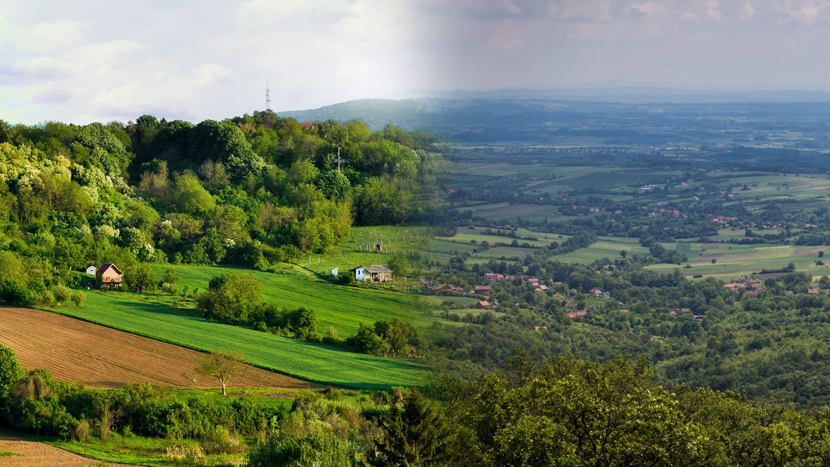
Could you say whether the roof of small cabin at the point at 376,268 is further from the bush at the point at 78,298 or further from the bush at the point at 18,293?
the bush at the point at 18,293

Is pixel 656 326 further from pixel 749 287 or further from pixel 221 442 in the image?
pixel 221 442

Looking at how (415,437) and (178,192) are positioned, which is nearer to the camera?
(415,437)

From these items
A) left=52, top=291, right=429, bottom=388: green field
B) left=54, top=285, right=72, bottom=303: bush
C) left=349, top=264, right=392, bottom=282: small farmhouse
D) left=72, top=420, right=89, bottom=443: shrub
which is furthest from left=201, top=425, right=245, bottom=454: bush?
left=54, top=285, right=72, bottom=303: bush

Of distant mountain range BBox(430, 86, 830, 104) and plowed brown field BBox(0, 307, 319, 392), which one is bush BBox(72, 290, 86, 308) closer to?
plowed brown field BBox(0, 307, 319, 392)

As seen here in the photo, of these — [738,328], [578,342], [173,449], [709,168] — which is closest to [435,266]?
[173,449]

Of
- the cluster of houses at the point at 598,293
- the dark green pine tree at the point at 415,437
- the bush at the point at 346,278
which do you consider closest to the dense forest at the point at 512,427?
the dark green pine tree at the point at 415,437

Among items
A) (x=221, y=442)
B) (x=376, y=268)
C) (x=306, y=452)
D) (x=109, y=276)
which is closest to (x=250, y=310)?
(x=376, y=268)

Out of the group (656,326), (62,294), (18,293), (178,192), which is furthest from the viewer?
(178,192)
